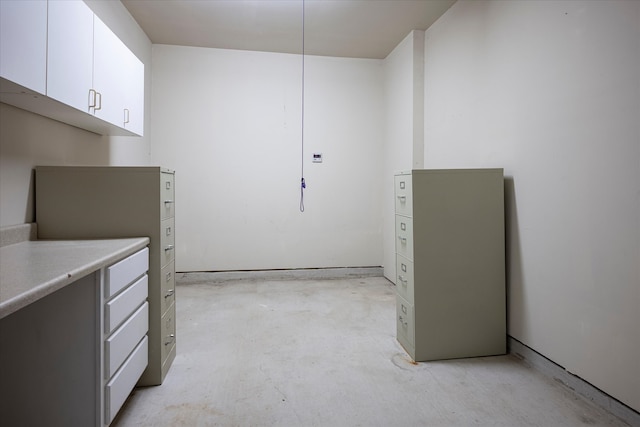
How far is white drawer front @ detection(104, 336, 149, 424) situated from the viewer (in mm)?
1450

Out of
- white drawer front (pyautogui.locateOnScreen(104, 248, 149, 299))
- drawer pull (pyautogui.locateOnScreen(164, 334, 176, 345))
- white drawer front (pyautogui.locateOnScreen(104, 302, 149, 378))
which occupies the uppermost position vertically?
white drawer front (pyautogui.locateOnScreen(104, 248, 149, 299))

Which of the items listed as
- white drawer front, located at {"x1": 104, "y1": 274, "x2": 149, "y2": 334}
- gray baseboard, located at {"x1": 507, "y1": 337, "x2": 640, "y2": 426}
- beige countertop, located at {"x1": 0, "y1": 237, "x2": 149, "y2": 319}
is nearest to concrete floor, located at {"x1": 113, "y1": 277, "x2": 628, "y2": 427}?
gray baseboard, located at {"x1": 507, "y1": 337, "x2": 640, "y2": 426}

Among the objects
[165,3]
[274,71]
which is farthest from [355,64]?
[165,3]

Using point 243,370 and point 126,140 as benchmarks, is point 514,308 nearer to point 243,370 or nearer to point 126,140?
point 243,370

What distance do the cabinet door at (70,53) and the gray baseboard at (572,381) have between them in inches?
115

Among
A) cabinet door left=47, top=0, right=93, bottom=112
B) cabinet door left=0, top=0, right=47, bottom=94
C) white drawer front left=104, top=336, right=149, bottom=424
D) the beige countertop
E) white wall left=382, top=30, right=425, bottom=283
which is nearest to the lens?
the beige countertop

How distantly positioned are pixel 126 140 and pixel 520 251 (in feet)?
11.2

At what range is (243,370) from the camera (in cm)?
224

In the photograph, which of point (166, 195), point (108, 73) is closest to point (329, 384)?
point (166, 195)

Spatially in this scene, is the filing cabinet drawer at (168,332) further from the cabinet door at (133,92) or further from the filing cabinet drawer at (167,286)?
the cabinet door at (133,92)

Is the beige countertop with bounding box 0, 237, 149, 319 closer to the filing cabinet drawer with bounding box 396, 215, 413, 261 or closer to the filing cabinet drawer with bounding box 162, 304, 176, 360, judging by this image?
the filing cabinet drawer with bounding box 162, 304, 176, 360

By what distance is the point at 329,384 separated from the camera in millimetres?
2084

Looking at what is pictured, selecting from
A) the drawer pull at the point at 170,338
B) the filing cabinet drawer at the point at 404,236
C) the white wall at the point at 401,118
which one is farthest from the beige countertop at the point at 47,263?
the white wall at the point at 401,118

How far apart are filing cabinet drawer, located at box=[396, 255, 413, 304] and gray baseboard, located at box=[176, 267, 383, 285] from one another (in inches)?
81.7
